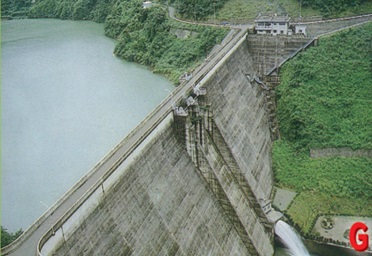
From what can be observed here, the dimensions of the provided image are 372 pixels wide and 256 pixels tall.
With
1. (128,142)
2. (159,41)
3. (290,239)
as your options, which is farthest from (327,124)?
(159,41)

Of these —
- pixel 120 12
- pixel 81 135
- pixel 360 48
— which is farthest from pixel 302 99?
pixel 120 12

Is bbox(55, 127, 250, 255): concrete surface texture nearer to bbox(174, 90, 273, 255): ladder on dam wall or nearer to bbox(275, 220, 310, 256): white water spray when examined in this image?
bbox(174, 90, 273, 255): ladder on dam wall

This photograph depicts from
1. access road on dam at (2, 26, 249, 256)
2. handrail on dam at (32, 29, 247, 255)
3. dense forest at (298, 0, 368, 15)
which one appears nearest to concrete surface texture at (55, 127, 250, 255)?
handrail on dam at (32, 29, 247, 255)

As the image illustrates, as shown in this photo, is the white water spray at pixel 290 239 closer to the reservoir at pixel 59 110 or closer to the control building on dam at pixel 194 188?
the control building on dam at pixel 194 188

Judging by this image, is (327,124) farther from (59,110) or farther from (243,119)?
(59,110)

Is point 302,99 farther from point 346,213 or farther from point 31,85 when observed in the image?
point 31,85

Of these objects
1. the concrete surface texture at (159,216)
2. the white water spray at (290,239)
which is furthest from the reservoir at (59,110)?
the white water spray at (290,239)
